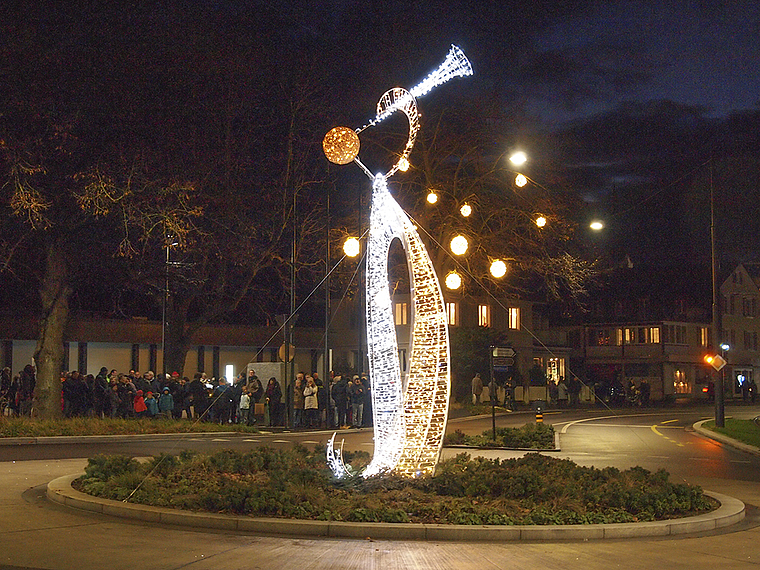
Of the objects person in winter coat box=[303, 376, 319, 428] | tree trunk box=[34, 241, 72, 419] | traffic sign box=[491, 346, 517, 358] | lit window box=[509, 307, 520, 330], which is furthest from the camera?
lit window box=[509, 307, 520, 330]

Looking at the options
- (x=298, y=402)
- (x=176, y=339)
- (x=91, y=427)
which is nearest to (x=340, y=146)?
(x=91, y=427)

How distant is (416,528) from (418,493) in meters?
1.57

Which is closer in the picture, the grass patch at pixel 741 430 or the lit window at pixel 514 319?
the grass patch at pixel 741 430

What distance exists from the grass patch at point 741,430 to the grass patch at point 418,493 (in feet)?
46.0

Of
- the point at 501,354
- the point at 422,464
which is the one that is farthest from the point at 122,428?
the point at 422,464

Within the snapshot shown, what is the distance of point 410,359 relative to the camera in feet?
44.7

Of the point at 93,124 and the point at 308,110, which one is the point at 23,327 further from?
the point at 93,124

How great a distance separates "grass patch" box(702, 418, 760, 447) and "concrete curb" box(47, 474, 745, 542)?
1528 centimetres

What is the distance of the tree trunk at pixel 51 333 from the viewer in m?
26.8

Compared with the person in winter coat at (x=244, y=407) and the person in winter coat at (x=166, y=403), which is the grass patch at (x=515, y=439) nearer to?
the person in winter coat at (x=244, y=407)

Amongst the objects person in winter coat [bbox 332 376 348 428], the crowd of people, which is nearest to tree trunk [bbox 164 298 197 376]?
the crowd of people

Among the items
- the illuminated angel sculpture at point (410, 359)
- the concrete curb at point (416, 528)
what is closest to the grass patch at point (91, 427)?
the illuminated angel sculpture at point (410, 359)

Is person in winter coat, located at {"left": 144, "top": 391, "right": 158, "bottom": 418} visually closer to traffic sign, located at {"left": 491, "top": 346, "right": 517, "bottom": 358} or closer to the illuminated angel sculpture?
traffic sign, located at {"left": 491, "top": 346, "right": 517, "bottom": 358}

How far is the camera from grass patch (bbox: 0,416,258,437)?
939 inches
